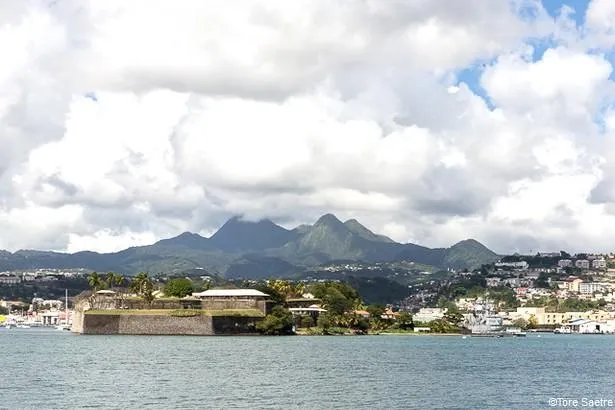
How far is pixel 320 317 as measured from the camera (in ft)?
435

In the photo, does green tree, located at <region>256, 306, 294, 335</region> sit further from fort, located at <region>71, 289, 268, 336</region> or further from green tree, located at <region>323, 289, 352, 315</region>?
green tree, located at <region>323, 289, 352, 315</region>

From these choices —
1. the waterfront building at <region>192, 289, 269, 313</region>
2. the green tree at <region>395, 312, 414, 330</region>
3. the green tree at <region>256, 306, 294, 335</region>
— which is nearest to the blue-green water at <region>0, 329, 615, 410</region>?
the green tree at <region>256, 306, 294, 335</region>

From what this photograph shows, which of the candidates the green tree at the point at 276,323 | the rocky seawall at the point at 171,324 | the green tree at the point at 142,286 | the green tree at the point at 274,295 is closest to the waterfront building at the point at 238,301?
the green tree at the point at 276,323

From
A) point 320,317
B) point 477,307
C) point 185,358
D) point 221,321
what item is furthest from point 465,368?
point 477,307

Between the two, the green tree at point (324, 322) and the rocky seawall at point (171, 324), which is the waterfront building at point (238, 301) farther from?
the green tree at point (324, 322)

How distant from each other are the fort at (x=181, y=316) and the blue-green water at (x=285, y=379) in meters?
31.1

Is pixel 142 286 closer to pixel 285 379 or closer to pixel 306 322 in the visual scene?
pixel 306 322

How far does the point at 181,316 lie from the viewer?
11475 cm

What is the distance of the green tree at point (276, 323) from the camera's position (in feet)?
382

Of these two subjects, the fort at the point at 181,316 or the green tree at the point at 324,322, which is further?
the green tree at the point at 324,322

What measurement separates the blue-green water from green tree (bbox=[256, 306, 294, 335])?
3264cm

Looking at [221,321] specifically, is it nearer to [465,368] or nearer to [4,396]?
[465,368]

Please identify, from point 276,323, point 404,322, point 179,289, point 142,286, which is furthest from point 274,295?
point 404,322

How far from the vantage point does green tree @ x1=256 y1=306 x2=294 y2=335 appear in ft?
382
